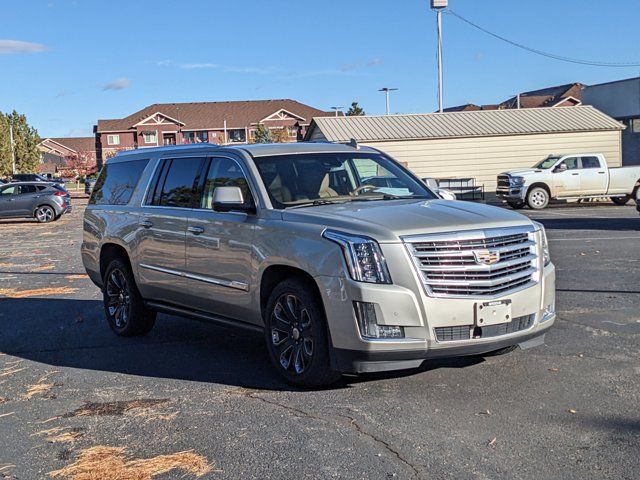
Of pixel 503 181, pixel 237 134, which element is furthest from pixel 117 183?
pixel 237 134

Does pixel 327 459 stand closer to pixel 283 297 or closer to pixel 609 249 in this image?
pixel 283 297

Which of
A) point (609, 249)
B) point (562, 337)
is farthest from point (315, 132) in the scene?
point (562, 337)

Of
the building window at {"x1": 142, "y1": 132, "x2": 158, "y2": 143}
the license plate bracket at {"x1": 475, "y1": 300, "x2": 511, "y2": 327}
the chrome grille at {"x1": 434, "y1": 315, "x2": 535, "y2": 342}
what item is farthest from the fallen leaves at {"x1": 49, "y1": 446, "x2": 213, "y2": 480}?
the building window at {"x1": 142, "y1": 132, "x2": 158, "y2": 143}

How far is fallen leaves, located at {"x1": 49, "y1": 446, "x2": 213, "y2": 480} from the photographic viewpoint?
4.58m

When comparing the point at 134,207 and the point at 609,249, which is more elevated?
the point at 134,207

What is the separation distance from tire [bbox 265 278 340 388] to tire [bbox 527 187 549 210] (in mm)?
24639

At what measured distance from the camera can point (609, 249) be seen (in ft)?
49.0

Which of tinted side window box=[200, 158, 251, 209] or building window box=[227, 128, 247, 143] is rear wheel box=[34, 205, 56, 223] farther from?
building window box=[227, 128, 247, 143]

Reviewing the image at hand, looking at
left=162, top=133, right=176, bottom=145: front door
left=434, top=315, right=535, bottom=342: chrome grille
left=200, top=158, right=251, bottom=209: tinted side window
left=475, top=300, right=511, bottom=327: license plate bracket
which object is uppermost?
left=162, top=133, right=176, bottom=145: front door

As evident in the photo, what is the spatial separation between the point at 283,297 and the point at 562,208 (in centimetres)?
2551

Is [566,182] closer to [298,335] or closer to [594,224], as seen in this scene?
[594,224]

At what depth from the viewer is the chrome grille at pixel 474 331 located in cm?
562

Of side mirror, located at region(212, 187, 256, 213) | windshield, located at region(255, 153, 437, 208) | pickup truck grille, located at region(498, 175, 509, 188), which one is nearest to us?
side mirror, located at region(212, 187, 256, 213)

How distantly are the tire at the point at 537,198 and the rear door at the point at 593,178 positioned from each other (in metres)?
1.40
